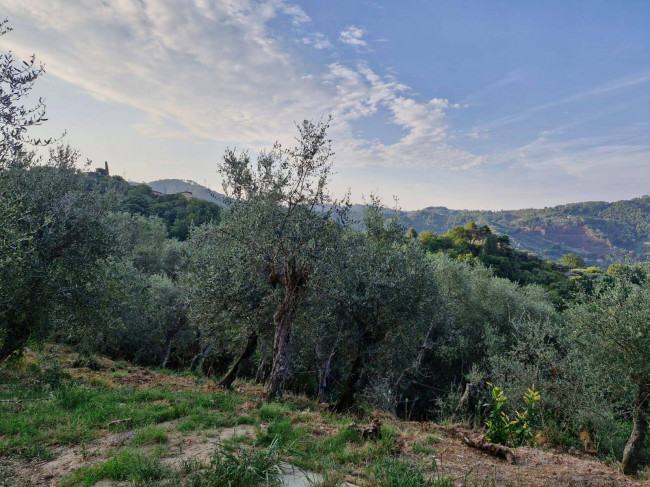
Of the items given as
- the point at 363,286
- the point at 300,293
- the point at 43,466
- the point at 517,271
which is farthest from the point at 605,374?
the point at 517,271

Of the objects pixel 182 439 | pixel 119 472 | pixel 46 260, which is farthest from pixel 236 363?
pixel 119 472

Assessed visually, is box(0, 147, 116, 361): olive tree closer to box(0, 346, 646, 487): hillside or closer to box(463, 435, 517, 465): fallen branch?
box(0, 346, 646, 487): hillside

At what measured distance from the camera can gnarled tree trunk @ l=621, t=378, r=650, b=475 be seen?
1009cm

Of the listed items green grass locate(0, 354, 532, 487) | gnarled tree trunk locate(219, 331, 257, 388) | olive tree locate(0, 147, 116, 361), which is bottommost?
gnarled tree trunk locate(219, 331, 257, 388)

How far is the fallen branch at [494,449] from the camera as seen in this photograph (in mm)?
7693

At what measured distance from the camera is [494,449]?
26.0 ft

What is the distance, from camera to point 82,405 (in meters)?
10.1

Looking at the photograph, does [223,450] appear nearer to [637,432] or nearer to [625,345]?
[637,432]

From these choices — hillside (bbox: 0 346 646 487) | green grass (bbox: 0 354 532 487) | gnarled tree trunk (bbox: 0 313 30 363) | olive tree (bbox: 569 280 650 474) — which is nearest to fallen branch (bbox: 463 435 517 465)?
hillside (bbox: 0 346 646 487)

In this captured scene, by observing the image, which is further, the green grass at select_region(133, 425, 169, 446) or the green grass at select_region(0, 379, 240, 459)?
the green grass at select_region(0, 379, 240, 459)

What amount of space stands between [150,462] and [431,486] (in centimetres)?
507

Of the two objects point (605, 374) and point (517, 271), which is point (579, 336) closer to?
point (605, 374)

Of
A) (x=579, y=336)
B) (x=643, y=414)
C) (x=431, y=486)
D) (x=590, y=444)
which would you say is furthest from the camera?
(x=590, y=444)

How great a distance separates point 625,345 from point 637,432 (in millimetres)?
2716
